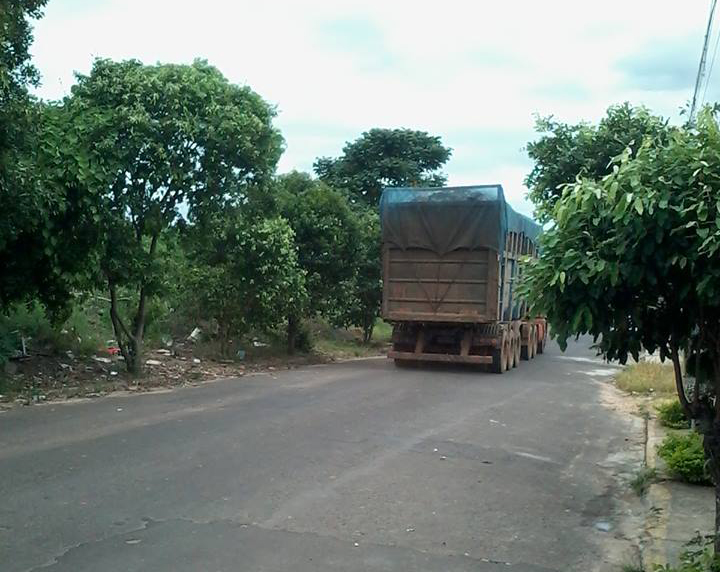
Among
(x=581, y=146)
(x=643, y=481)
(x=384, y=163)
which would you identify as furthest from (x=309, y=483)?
(x=384, y=163)

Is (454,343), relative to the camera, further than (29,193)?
Yes

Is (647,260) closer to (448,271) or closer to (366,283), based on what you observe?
(448,271)

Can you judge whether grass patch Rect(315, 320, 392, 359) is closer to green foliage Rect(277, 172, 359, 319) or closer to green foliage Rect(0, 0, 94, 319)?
green foliage Rect(277, 172, 359, 319)

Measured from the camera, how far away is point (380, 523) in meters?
6.44

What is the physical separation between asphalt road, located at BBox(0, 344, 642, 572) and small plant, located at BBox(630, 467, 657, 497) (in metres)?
0.25

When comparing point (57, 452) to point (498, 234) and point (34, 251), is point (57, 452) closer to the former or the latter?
point (34, 251)

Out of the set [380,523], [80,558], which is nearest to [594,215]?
[380,523]

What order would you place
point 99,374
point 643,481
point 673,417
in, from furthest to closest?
point 99,374 < point 673,417 < point 643,481

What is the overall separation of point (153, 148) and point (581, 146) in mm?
7451

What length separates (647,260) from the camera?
4.78 m

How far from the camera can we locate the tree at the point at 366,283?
2258cm

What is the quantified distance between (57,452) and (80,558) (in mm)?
3407

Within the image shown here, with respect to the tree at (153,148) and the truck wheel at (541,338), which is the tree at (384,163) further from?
the tree at (153,148)

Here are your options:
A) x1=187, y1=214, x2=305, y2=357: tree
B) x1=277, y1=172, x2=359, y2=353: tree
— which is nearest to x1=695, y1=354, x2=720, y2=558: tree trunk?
x1=187, y1=214, x2=305, y2=357: tree
